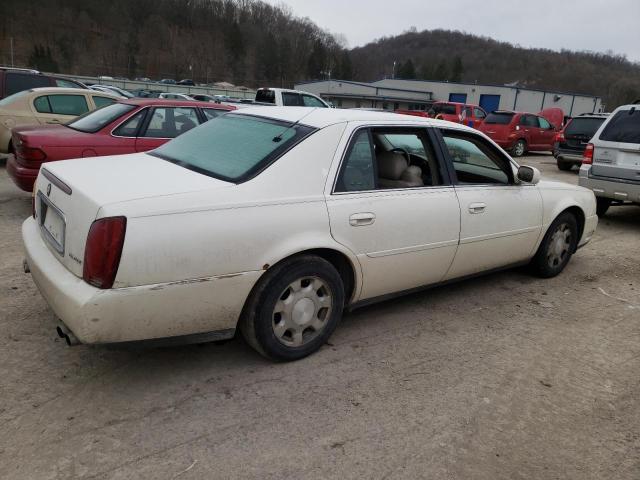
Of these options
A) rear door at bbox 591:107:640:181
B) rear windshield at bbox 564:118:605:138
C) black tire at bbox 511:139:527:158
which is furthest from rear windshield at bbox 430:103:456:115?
rear door at bbox 591:107:640:181

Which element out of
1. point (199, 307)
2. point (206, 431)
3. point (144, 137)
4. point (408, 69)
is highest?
point (408, 69)

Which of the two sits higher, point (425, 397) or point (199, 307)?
point (199, 307)

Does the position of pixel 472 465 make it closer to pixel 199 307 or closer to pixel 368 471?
pixel 368 471

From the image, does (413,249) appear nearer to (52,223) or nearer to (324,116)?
(324,116)

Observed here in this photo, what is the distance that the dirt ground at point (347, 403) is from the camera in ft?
7.67

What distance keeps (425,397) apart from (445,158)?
6.11 feet

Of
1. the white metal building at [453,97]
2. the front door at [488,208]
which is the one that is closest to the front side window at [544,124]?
the front door at [488,208]

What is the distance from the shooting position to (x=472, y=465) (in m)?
2.40

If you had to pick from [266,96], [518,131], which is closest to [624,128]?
[518,131]

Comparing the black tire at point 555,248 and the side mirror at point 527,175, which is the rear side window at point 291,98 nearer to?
the black tire at point 555,248

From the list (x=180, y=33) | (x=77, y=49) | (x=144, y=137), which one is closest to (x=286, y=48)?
(x=180, y=33)

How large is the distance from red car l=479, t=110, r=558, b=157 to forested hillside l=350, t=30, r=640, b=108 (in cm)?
7152

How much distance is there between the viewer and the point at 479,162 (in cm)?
436

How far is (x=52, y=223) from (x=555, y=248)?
444 centimetres
